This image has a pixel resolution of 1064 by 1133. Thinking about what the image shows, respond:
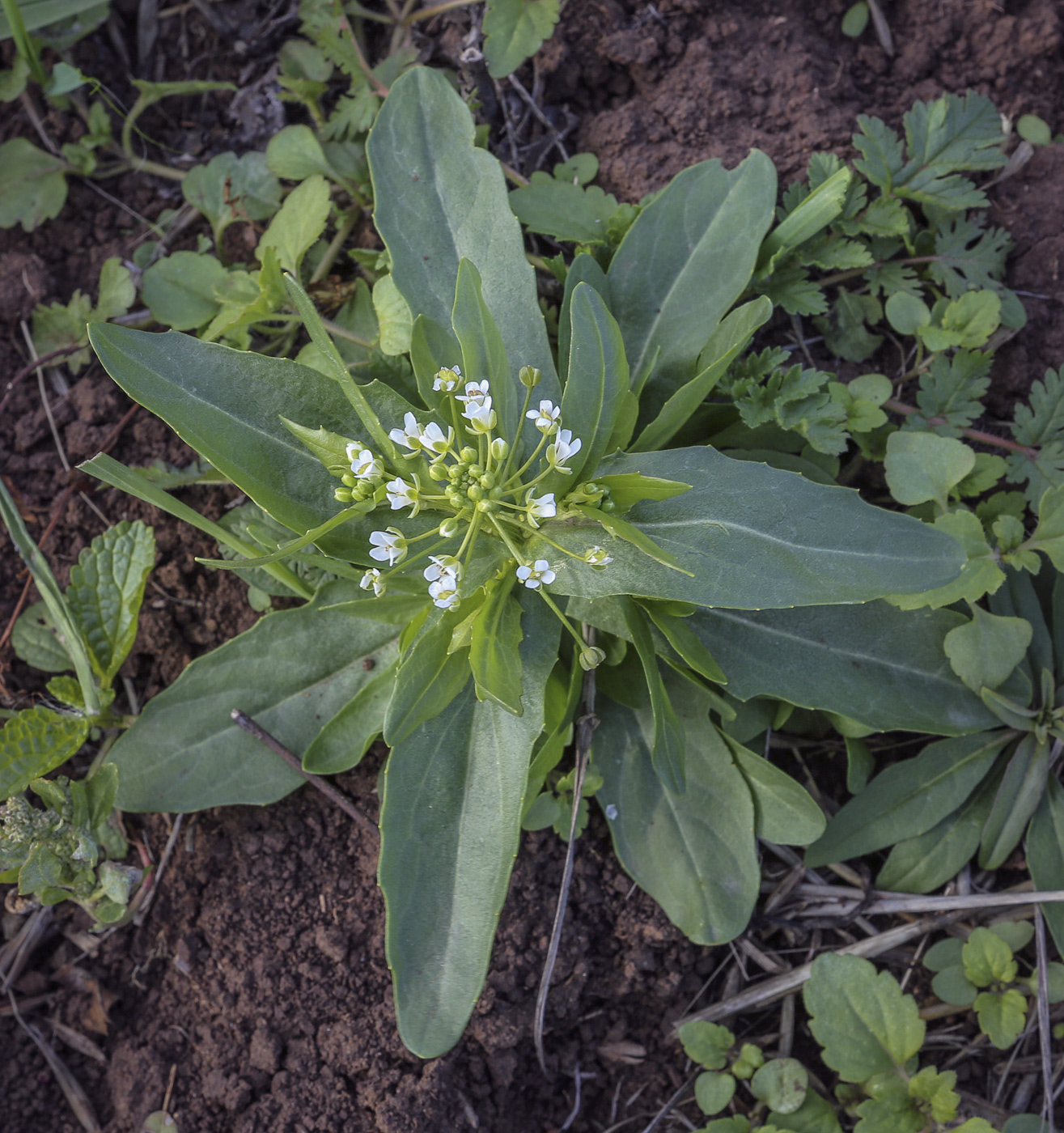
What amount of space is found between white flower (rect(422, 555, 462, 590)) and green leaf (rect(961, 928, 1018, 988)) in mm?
2336

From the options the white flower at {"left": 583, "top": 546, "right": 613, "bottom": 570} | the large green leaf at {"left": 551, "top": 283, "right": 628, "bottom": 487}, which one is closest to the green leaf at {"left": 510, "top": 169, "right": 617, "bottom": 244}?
the large green leaf at {"left": 551, "top": 283, "right": 628, "bottom": 487}

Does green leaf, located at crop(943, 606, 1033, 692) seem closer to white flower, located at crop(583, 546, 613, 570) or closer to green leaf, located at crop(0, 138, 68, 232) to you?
white flower, located at crop(583, 546, 613, 570)

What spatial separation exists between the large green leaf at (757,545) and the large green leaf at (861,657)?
0.67m

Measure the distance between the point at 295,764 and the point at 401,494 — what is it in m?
1.37

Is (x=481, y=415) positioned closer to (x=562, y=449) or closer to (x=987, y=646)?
(x=562, y=449)

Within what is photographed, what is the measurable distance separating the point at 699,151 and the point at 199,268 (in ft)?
6.86

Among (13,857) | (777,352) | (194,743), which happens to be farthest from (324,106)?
(13,857)

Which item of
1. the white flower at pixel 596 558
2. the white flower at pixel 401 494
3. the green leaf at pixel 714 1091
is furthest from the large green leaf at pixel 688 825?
the white flower at pixel 401 494

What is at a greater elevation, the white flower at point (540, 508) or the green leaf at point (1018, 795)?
the white flower at point (540, 508)

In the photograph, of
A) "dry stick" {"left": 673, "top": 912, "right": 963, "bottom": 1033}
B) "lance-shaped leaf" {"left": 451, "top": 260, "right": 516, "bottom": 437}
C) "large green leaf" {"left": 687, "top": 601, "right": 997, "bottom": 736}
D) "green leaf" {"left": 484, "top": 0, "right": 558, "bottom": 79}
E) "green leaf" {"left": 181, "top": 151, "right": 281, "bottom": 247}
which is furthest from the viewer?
"green leaf" {"left": 181, "top": 151, "right": 281, "bottom": 247}

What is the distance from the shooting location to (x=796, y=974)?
3314mm

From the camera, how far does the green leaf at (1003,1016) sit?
3.05 meters

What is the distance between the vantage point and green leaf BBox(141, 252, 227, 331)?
368cm

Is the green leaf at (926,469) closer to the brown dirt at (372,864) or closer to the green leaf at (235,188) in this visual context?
the brown dirt at (372,864)
